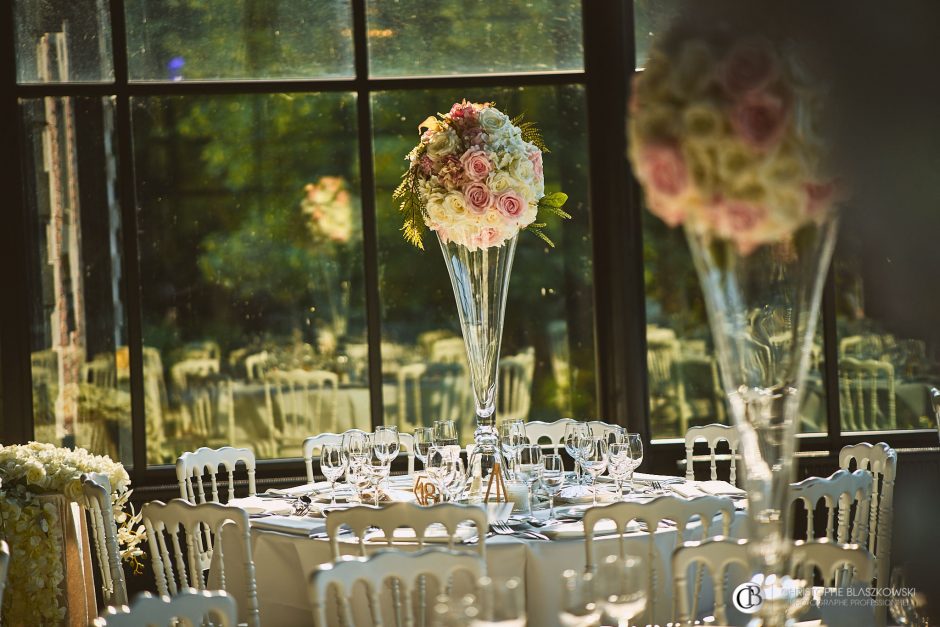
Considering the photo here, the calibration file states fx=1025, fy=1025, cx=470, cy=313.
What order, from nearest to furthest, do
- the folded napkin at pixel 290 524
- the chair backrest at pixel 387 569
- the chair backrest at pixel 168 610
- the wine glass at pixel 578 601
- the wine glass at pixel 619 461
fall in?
the wine glass at pixel 578 601
the chair backrest at pixel 168 610
the chair backrest at pixel 387 569
the folded napkin at pixel 290 524
the wine glass at pixel 619 461

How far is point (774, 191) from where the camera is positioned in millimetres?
1262

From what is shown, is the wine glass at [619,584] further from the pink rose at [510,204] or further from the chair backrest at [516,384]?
the chair backrest at [516,384]

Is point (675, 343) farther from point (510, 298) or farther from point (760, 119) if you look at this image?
point (760, 119)

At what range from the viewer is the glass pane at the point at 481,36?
4.71 meters

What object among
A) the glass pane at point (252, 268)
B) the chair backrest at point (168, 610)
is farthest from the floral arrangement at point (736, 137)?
the glass pane at point (252, 268)

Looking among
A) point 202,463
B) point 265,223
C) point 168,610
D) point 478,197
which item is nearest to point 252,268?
point 265,223

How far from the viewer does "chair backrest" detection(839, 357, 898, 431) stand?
15.2 ft

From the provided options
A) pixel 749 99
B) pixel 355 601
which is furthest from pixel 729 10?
pixel 355 601

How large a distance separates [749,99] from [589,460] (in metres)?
2.03

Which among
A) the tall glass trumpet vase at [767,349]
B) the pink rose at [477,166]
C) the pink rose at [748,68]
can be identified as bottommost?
the tall glass trumpet vase at [767,349]

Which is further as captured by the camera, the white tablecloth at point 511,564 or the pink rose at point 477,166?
the pink rose at point 477,166

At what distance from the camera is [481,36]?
4754 mm

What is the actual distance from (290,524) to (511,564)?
67 centimetres

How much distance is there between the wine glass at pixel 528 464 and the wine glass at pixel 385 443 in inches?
17.1
